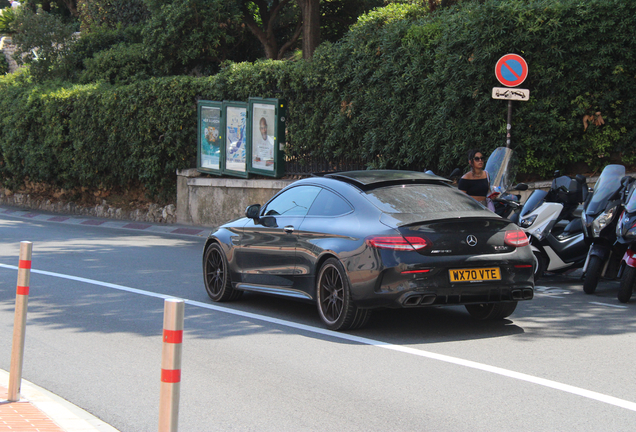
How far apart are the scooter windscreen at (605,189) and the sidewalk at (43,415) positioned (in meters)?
6.74

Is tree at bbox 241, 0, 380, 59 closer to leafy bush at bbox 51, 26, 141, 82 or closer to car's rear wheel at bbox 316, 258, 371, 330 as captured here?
leafy bush at bbox 51, 26, 141, 82

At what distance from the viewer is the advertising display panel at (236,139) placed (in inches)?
761

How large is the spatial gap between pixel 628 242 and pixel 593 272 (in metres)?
0.86

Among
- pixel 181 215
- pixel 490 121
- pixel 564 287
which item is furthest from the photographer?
pixel 181 215

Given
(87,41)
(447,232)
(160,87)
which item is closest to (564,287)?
(447,232)

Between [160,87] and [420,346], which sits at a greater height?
[160,87]

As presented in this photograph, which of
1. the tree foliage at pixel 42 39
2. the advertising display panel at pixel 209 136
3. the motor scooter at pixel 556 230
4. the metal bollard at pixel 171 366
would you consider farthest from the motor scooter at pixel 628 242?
the tree foliage at pixel 42 39

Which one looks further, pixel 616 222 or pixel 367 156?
pixel 367 156

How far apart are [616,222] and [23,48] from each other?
25.7 m

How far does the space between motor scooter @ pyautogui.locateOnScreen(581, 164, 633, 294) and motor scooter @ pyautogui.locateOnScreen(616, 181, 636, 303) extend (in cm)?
31

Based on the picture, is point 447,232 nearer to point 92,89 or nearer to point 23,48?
point 92,89

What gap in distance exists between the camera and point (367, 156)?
16.0 metres

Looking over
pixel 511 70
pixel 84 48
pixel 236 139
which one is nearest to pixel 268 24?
pixel 84 48

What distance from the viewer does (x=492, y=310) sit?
7.55 meters
